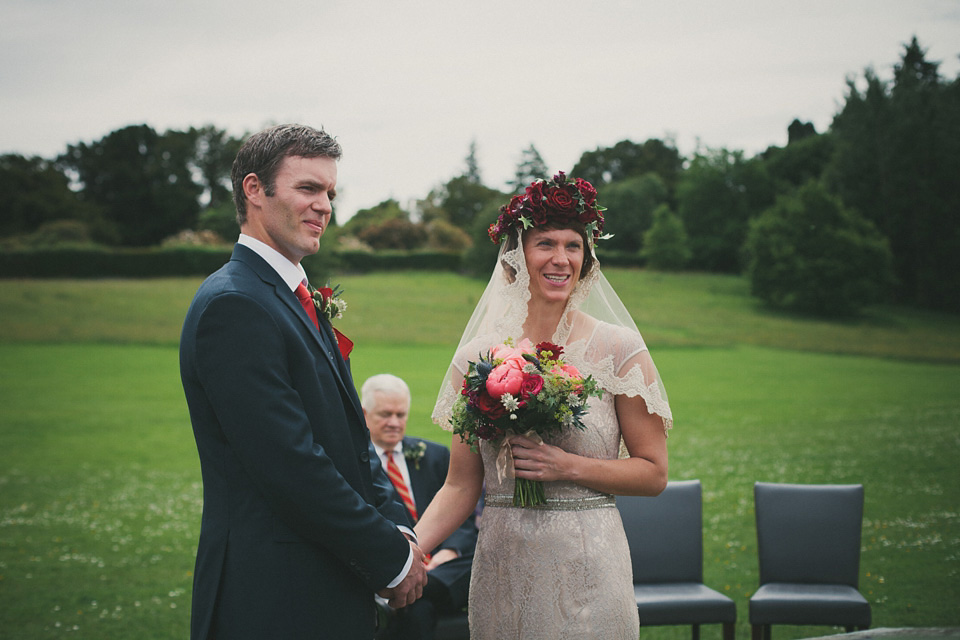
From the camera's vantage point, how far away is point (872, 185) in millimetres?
27812

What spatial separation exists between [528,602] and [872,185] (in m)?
29.7

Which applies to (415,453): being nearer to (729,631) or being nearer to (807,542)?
(729,631)

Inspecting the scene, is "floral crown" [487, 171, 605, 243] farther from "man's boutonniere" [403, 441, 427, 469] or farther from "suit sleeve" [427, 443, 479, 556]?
"man's boutonniere" [403, 441, 427, 469]

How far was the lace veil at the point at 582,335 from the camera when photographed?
105 inches

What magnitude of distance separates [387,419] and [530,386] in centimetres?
267

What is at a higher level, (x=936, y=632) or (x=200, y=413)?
(x=200, y=413)

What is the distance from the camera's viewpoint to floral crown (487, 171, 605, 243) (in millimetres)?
2795

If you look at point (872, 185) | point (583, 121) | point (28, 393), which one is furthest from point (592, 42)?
point (872, 185)

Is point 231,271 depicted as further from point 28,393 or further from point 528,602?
point 28,393

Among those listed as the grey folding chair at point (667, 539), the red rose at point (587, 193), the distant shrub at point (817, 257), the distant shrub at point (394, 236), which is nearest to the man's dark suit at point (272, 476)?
the red rose at point (587, 193)

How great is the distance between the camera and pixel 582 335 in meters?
2.83

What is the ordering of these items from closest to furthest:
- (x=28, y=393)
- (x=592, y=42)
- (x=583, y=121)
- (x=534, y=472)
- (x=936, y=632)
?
(x=534, y=472) < (x=936, y=632) < (x=592, y=42) < (x=28, y=393) < (x=583, y=121)

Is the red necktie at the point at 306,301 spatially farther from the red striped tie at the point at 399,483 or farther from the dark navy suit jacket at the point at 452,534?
the red striped tie at the point at 399,483

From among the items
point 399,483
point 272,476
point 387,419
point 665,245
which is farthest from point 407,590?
point 665,245
